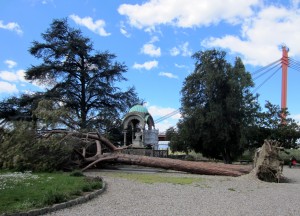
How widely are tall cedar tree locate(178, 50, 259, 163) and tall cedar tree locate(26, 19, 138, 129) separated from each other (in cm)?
1042

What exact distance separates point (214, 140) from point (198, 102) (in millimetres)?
3592

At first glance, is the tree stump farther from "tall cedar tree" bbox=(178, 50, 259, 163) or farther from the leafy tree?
the leafy tree

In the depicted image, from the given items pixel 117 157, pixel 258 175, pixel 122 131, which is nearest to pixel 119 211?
Answer: pixel 258 175

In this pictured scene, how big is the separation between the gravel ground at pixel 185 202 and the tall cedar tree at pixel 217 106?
1761 centimetres

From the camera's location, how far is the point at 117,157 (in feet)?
71.4

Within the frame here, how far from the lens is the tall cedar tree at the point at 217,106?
31609mm

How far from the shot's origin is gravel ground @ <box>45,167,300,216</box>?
887 cm

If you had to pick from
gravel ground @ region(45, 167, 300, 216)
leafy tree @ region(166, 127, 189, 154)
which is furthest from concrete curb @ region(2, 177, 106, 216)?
leafy tree @ region(166, 127, 189, 154)

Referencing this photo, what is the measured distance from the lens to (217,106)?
3155cm

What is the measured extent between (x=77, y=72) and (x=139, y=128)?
8.77m

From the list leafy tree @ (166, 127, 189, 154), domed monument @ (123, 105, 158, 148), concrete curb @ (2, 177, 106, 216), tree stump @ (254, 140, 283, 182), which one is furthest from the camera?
domed monument @ (123, 105, 158, 148)

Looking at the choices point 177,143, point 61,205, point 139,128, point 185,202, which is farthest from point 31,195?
point 139,128

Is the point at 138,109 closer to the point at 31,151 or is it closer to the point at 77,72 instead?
the point at 77,72

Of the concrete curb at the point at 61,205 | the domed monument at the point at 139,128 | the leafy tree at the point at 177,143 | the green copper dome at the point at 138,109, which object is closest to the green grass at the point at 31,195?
the concrete curb at the point at 61,205
